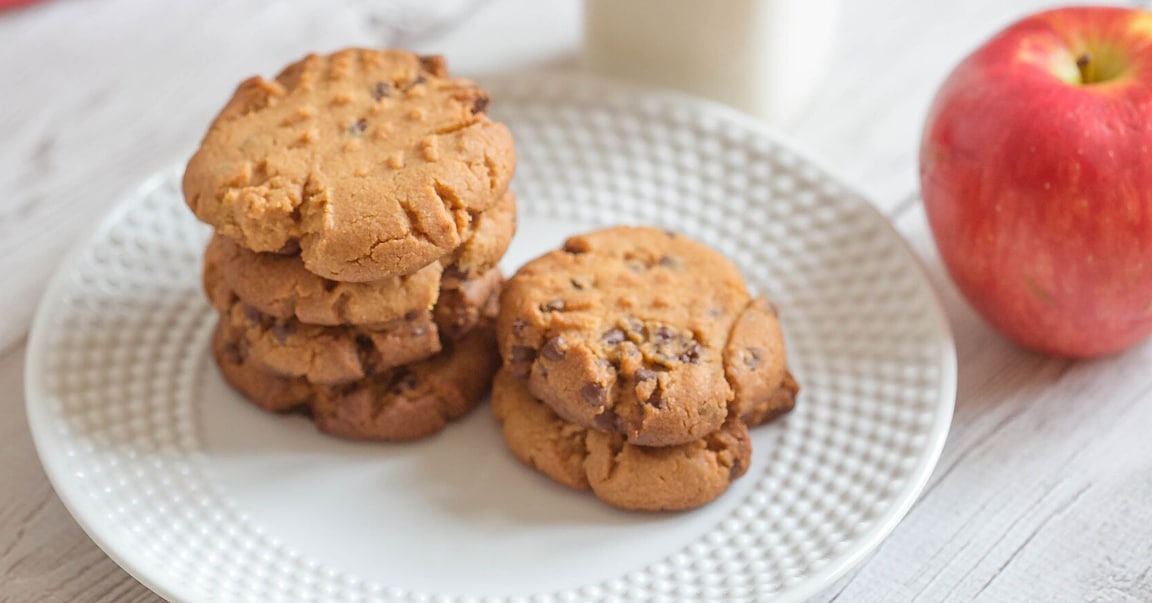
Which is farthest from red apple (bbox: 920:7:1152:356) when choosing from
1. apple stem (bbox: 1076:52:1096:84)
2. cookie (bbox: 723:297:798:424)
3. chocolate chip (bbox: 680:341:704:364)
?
chocolate chip (bbox: 680:341:704:364)

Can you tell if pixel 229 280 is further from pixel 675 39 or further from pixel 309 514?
pixel 675 39

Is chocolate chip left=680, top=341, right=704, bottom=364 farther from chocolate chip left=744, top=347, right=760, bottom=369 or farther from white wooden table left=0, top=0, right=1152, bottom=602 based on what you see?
white wooden table left=0, top=0, right=1152, bottom=602

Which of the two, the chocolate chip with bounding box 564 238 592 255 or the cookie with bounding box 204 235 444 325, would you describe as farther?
the chocolate chip with bounding box 564 238 592 255

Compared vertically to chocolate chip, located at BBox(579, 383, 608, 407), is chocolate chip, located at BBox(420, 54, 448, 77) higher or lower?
higher

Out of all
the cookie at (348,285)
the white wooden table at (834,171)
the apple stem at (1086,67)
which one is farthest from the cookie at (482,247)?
the apple stem at (1086,67)

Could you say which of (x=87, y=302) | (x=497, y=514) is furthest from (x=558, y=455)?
(x=87, y=302)

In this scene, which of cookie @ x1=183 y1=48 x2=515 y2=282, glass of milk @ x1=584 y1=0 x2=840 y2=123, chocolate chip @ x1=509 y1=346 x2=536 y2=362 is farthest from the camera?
glass of milk @ x1=584 y1=0 x2=840 y2=123

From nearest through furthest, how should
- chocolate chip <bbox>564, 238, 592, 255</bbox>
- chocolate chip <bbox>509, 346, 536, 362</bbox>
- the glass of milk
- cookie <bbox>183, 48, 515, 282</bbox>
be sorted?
cookie <bbox>183, 48, 515, 282</bbox> → chocolate chip <bbox>509, 346, 536, 362</bbox> → chocolate chip <bbox>564, 238, 592, 255</bbox> → the glass of milk
